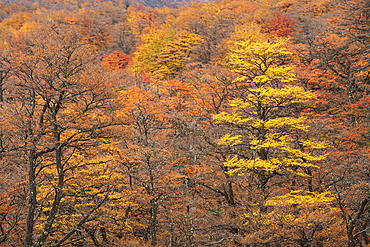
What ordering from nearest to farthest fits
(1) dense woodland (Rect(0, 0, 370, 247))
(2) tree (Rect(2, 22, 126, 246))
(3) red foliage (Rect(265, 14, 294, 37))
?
(2) tree (Rect(2, 22, 126, 246)) < (1) dense woodland (Rect(0, 0, 370, 247)) < (3) red foliage (Rect(265, 14, 294, 37))

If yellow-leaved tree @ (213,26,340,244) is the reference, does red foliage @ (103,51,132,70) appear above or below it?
above

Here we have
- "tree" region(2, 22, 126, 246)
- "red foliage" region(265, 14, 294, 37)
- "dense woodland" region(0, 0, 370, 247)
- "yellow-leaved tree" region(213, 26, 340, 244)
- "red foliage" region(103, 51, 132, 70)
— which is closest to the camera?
"tree" region(2, 22, 126, 246)

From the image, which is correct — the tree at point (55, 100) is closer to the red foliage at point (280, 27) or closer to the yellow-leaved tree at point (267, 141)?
the yellow-leaved tree at point (267, 141)

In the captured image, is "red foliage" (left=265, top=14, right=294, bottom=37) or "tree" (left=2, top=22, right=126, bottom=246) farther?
"red foliage" (left=265, top=14, right=294, bottom=37)

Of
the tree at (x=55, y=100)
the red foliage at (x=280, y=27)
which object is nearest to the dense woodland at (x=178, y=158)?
the tree at (x=55, y=100)

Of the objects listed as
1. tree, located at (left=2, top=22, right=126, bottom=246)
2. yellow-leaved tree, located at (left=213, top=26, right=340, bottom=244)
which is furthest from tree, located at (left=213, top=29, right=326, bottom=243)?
tree, located at (left=2, top=22, right=126, bottom=246)

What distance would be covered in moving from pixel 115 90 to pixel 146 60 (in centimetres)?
3388

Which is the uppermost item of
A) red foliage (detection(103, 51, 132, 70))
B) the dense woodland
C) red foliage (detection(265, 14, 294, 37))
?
red foliage (detection(265, 14, 294, 37))

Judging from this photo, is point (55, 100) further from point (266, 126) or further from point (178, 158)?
point (266, 126)

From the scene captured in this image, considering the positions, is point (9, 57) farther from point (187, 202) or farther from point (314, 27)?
point (314, 27)

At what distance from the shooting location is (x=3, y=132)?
974 cm

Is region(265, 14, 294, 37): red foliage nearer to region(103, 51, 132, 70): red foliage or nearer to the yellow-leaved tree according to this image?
region(103, 51, 132, 70): red foliage

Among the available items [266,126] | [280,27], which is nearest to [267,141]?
[266,126]

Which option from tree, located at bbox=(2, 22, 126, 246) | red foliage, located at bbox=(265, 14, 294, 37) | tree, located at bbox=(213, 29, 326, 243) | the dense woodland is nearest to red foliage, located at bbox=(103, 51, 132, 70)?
the dense woodland
